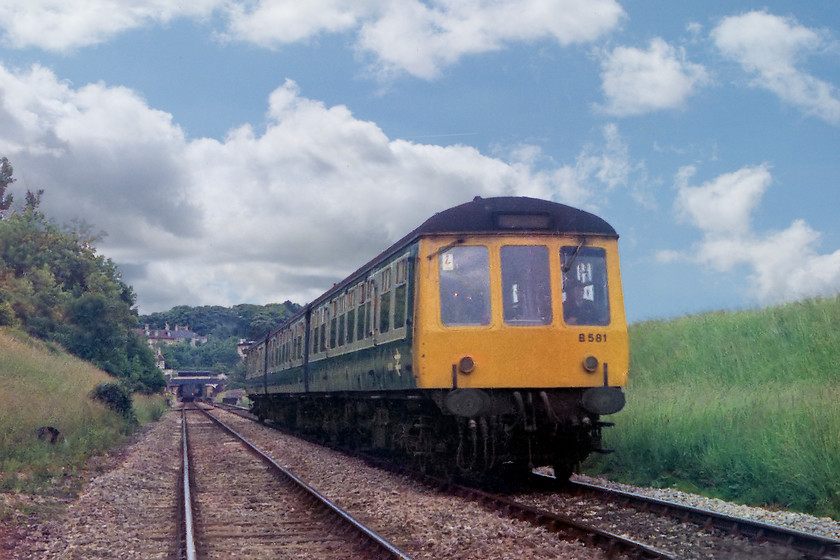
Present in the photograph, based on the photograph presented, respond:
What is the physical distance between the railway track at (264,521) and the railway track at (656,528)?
158 centimetres

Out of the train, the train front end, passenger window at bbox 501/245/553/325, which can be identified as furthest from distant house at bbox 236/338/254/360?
passenger window at bbox 501/245/553/325

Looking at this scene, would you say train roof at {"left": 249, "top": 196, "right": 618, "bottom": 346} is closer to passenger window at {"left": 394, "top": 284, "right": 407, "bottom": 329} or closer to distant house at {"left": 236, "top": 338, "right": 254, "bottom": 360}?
passenger window at {"left": 394, "top": 284, "right": 407, "bottom": 329}

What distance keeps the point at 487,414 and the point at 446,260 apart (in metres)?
1.78

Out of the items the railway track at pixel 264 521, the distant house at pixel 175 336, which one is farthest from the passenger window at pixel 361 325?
the distant house at pixel 175 336

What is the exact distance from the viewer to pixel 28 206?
58.2m

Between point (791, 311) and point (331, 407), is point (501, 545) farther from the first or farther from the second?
point (791, 311)

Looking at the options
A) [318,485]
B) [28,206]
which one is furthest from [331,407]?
[28,206]

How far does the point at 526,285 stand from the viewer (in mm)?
9328

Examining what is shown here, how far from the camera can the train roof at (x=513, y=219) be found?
9375 mm

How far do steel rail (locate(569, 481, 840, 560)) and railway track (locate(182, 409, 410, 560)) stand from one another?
106 inches

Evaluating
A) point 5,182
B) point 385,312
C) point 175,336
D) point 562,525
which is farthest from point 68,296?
point 175,336

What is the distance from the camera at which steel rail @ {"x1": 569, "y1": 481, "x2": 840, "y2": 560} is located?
5.66 metres

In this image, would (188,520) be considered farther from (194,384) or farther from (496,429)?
(194,384)

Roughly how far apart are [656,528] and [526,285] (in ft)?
10.6
